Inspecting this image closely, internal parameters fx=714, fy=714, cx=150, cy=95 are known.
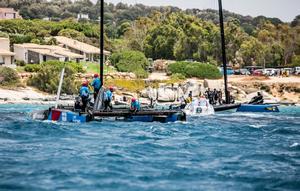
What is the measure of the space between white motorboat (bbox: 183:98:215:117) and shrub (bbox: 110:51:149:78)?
46.7 meters

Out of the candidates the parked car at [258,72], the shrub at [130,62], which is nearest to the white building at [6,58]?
the shrub at [130,62]

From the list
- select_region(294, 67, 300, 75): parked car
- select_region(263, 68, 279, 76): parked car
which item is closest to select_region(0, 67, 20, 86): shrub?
select_region(263, 68, 279, 76): parked car

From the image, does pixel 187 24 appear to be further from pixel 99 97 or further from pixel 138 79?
pixel 99 97

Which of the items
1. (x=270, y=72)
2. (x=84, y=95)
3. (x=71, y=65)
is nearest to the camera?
(x=84, y=95)

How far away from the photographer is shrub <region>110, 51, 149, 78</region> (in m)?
98.0

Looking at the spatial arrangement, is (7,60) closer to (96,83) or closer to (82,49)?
(82,49)

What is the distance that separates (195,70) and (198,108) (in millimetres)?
50398

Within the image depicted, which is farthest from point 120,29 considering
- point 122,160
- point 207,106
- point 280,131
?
point 122,160

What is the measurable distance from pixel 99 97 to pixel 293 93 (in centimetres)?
5474

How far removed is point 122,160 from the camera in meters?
23.6

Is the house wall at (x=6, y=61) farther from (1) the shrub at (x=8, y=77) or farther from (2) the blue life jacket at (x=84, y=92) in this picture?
(2) the blue life jacket at (x=84, y=92)

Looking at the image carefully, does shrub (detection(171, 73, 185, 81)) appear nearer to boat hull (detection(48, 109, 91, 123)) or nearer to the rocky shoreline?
the rocky shoreline

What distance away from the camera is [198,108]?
47750 millimetres

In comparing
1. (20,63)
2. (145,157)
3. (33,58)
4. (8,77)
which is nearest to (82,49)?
(33,58)
